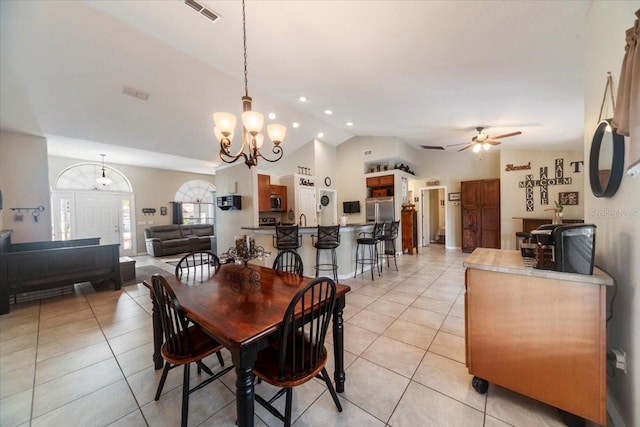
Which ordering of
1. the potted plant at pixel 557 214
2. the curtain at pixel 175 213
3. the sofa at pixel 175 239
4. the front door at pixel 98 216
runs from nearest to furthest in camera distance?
the potted plant at pixel 557 214 < the front door at pixel 98 216 < the sofa at pixel 175 239 < the curtain at pixel 175 213

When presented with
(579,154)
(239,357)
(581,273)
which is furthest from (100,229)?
(579,154)

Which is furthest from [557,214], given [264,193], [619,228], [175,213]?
[175,213]

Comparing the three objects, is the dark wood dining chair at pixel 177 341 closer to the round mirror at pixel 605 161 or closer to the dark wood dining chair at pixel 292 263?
the dark wood dining chair at pixel 292 263

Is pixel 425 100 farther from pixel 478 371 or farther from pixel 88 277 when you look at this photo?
pixel 88 277

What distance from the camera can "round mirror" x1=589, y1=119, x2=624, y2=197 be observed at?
134 cm

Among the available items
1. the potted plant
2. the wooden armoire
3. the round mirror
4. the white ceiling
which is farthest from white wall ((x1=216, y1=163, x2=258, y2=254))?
the wooden armoire

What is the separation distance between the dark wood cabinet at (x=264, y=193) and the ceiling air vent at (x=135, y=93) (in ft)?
8.64

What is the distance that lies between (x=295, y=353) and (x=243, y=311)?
0.39 m

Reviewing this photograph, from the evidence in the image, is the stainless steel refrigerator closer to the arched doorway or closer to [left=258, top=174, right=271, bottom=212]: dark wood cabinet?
[left=258, top=174, right=271, bottom=212]: dark wood cabinet

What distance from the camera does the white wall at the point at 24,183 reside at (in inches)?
162

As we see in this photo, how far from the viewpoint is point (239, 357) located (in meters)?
1.08

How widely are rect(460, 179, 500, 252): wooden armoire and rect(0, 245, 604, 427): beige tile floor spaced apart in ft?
14.6

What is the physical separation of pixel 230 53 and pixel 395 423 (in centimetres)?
420

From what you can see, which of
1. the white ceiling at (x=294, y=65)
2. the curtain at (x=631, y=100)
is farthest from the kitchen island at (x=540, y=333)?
the white ceiling at (x=294, y=65)
